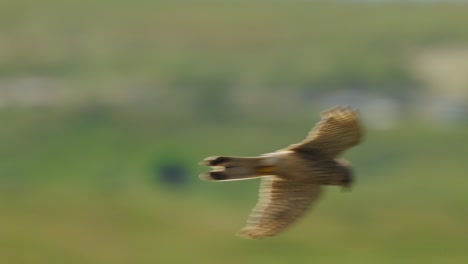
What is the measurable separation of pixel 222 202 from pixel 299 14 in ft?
159

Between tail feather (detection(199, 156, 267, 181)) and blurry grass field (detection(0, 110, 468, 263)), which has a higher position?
blurry grass field (detection(0, 110, 468, 263))

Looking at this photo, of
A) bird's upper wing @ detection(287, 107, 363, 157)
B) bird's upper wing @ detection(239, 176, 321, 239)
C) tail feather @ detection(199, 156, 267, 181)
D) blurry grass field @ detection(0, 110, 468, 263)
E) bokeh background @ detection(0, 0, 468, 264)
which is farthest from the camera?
bokeh background @ detection(0, 0, 468, 264)

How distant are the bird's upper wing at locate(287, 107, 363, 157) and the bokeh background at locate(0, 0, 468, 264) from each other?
54.8 m

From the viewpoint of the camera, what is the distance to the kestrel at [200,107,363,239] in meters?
13.4

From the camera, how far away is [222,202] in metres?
87.7

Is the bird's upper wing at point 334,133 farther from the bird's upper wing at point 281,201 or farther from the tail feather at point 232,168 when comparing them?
the tail feather at point 232,168

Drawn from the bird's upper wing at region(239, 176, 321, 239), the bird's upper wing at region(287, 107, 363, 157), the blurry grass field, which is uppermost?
the blurry grass field

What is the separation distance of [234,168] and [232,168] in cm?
3

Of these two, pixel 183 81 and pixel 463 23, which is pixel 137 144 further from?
pixel 463 23

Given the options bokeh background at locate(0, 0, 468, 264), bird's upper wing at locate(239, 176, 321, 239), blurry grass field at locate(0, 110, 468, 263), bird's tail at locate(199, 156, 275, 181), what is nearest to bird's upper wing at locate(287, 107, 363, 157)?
bird's upper wing at locate(239, 176, 321, 239)

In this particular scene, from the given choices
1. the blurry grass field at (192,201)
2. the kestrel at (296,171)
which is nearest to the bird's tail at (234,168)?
the kestrel at (296,171)

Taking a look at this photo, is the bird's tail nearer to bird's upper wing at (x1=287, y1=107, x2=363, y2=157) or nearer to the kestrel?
the kestrel

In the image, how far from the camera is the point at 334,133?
13.6 meters

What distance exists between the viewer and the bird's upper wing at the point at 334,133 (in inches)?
523
